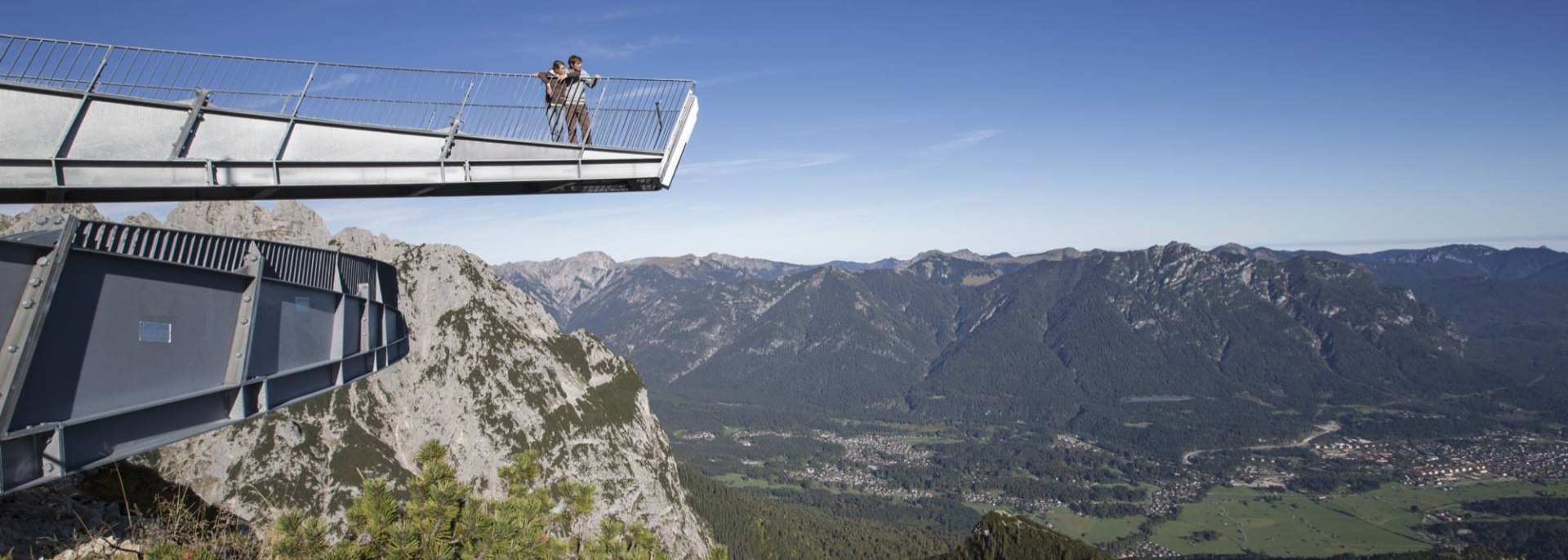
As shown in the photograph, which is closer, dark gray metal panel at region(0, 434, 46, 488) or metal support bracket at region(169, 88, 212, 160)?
dark gray metal panel at region(0, 434, 46, 488)

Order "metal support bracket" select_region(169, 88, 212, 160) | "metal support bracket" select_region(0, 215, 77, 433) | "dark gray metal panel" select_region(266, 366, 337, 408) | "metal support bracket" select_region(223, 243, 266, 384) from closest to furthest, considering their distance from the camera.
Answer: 1. "metal support bracket" select_region(0, 215, 77, 433)
2. "metal support bracket" select_region(223, 243, 266, 384)
3. "dark gray metal panel" select_region(266, 366, 337, 408)
4. "metal support bracket" select_region(169, 88, 212, 160)

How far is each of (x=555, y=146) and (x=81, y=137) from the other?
16.3 ft

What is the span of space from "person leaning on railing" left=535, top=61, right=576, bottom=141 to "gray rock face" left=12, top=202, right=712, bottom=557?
82.0 metres

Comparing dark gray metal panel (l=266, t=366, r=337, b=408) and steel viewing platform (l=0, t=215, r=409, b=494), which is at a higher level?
steel viewing platform (l=0, t=215, r=409, b=494)

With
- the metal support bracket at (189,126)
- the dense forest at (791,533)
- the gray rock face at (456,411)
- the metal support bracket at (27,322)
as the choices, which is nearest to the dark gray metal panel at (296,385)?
the metal support bracket at (27,322)

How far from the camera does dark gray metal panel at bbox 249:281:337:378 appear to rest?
8.25 meters

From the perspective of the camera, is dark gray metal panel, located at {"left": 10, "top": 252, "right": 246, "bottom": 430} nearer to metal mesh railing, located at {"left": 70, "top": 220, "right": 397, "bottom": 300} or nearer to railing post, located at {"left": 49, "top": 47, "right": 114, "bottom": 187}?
metal mesh railing, located at {"left": 70, "top": 220, "right": 397, "bottom": 300}

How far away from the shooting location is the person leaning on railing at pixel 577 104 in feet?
35.2

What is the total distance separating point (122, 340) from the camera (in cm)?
691

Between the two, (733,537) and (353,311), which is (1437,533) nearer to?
(733,537)

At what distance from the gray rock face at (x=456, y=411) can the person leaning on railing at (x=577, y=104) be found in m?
82.1

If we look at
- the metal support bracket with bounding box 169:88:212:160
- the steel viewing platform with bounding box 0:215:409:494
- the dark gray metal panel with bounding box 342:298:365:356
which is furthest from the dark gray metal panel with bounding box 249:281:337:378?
the metal support bracket with bounding box 169:88:212:160

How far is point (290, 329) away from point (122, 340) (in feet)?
6.16

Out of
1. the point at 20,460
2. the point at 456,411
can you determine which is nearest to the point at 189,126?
the point at 20,460
